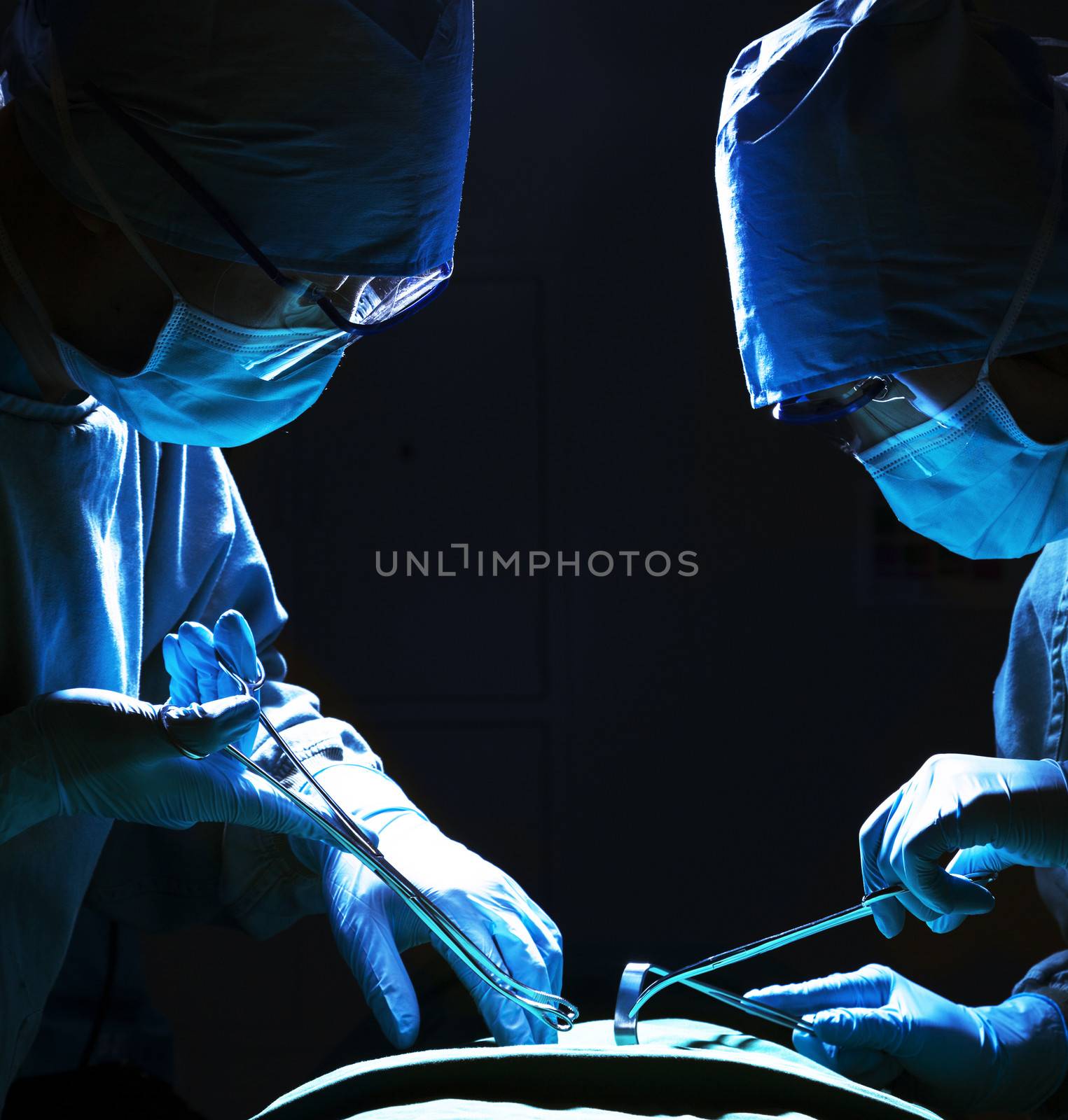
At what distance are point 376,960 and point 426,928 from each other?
0.11 metres

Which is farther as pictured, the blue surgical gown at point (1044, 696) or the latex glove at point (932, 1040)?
the blue surgical gown at point (1044, 696)

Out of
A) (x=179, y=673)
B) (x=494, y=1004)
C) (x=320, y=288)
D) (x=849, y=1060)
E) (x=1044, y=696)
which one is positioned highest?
(x=320, y=288)

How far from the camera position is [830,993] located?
5.00 ft

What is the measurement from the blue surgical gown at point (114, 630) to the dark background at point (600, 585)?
1.85 ft

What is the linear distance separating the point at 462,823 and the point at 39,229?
1.50 m

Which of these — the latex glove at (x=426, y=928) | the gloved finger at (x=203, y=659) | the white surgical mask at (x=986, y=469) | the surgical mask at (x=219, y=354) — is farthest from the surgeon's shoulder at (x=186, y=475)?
the white surgical mask at (x=986, y=469)

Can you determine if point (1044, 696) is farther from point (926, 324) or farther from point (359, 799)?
point (359, 799)

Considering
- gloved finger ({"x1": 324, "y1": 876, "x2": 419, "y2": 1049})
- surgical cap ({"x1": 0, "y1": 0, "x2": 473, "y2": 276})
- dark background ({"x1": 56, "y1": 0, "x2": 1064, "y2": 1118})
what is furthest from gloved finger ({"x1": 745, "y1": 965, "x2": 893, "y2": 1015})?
surgical cap ({"x1": 0, "y1": 0, "x2": 473, "y2": 276})

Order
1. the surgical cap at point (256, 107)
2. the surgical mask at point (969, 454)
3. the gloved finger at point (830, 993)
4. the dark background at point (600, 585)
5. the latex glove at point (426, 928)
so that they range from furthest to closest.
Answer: the dark background at point (600, 585) < the gloved finger at point (830, 993) < the latex glove at point (426, 928) < the surgical mask at point (969, 454) < the surgical cap at point (256, 107)

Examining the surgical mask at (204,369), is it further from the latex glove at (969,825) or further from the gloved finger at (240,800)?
the latex glove at (969,825)

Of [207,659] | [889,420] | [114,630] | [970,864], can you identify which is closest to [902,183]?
[889,420]

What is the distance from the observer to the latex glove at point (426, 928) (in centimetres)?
139

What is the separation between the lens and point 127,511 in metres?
1.50

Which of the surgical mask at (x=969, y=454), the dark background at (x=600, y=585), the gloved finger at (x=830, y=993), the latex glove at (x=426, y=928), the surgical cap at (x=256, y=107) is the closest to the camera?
the surgical cap at (x=256, y=107)
